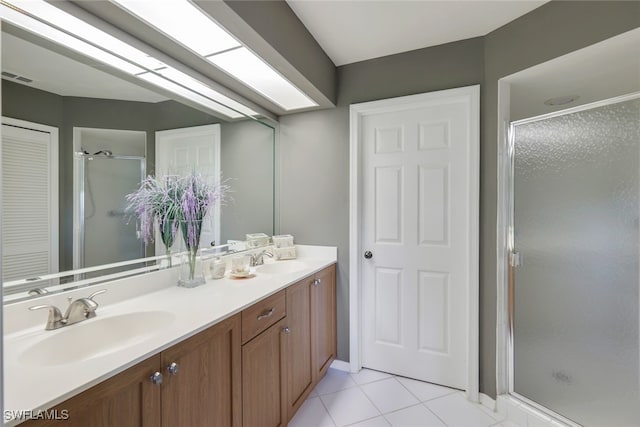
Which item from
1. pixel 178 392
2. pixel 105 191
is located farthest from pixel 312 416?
pixel 105 191

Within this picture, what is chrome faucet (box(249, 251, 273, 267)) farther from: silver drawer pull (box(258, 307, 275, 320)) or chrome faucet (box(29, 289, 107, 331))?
chrome faucet (box(29, 289, 107, 331))

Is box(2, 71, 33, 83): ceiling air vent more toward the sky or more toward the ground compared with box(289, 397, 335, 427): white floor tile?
more toward the sky

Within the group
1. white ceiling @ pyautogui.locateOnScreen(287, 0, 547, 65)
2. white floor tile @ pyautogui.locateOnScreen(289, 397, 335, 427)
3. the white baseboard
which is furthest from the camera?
the white baseboard

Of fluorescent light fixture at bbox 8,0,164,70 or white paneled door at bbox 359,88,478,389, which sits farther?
white paneled door at bbox 359,88,478,389

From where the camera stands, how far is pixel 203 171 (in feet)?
6.04

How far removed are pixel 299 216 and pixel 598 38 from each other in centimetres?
208

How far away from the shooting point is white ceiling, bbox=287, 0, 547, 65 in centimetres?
164

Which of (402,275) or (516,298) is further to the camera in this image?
(402,275)

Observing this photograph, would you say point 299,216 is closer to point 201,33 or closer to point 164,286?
point 164,286

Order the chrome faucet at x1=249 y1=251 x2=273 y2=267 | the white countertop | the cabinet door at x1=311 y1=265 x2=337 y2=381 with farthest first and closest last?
the chrome faucet at x1=249 y1=251 x2=273 y2=267 → the cabinet door at x1=311 y1=265 x2=337 y2=381 → the white countertop

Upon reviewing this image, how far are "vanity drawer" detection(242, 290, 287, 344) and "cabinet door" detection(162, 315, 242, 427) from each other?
2.4 inches

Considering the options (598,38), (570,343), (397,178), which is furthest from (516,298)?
(598,38)

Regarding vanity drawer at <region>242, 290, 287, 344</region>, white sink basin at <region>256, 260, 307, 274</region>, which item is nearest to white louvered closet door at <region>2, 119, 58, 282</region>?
vanity drawer at <region>242, 290, 287, 344</region>

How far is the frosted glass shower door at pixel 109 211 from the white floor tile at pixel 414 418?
69.0 inches
